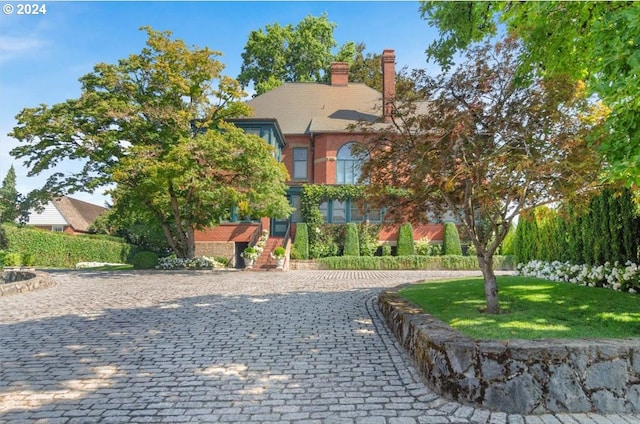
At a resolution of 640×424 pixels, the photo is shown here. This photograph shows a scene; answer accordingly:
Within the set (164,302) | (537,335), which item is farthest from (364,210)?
(164,302)

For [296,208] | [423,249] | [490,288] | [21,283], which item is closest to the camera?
[490,288]

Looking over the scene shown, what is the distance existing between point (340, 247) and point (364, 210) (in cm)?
1605

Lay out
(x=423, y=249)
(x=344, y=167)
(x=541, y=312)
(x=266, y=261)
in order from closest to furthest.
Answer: (x=541, y=312)
(x=266, y=261)
(x=423, y=249)
(x=344, y=167)

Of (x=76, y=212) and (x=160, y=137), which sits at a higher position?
(x=160, y=137)

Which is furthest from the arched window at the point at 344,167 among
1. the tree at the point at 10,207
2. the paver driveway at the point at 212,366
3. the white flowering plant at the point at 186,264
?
the tree at the point at 10,207

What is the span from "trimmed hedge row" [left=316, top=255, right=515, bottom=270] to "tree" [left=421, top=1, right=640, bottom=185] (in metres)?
15.0

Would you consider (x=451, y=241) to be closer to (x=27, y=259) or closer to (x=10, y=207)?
(x=27, y=259)

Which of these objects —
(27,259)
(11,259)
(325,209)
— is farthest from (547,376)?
(27,259)

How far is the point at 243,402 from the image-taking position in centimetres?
411

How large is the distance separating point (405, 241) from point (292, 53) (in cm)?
2217

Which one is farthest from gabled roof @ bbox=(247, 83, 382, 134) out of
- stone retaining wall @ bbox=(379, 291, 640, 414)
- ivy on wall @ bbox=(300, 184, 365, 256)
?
stone retaining wall @ bbox=(379, 291, 640, 414)

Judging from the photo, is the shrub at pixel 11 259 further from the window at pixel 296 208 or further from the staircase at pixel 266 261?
the window at pixel 296 208

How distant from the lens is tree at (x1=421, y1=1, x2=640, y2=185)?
366cm

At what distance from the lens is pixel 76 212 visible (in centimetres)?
4059
